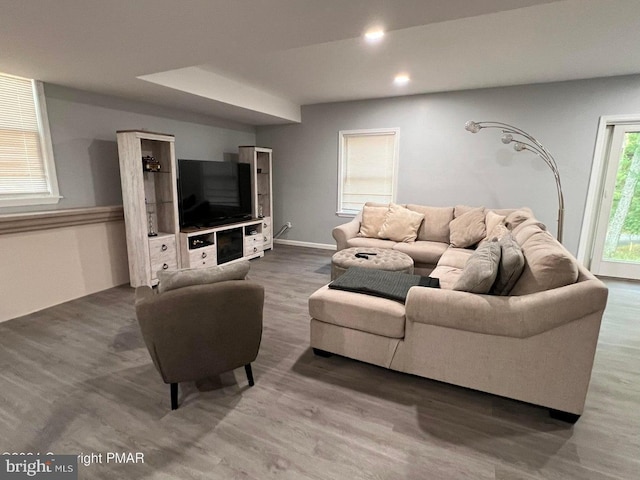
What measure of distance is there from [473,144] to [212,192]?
374cm

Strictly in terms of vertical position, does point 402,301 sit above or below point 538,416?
above

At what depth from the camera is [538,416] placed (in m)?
1.79

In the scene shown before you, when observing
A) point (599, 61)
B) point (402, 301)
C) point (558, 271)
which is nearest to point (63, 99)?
point (402, 301)

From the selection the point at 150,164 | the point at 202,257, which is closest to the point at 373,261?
the point at 202,257

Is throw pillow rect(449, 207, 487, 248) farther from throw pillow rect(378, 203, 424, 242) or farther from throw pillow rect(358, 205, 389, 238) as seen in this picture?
throw pillow rect(358, 205, 389, 238)

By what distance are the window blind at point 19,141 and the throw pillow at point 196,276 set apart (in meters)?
2.38

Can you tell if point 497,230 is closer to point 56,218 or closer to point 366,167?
point 366,167

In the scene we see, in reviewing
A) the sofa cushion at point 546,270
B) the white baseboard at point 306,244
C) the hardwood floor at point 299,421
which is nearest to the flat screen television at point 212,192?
the white baseboard at point 306,244

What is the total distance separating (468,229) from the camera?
12.5 feet

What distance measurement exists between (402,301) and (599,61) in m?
3.43

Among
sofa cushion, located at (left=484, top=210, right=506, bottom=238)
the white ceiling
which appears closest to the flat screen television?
the white ceiling

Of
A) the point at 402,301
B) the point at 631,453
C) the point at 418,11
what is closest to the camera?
the point at 631,453

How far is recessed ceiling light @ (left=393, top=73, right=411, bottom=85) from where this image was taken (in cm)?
374

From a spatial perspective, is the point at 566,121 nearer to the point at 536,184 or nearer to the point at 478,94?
the point at 536,184
